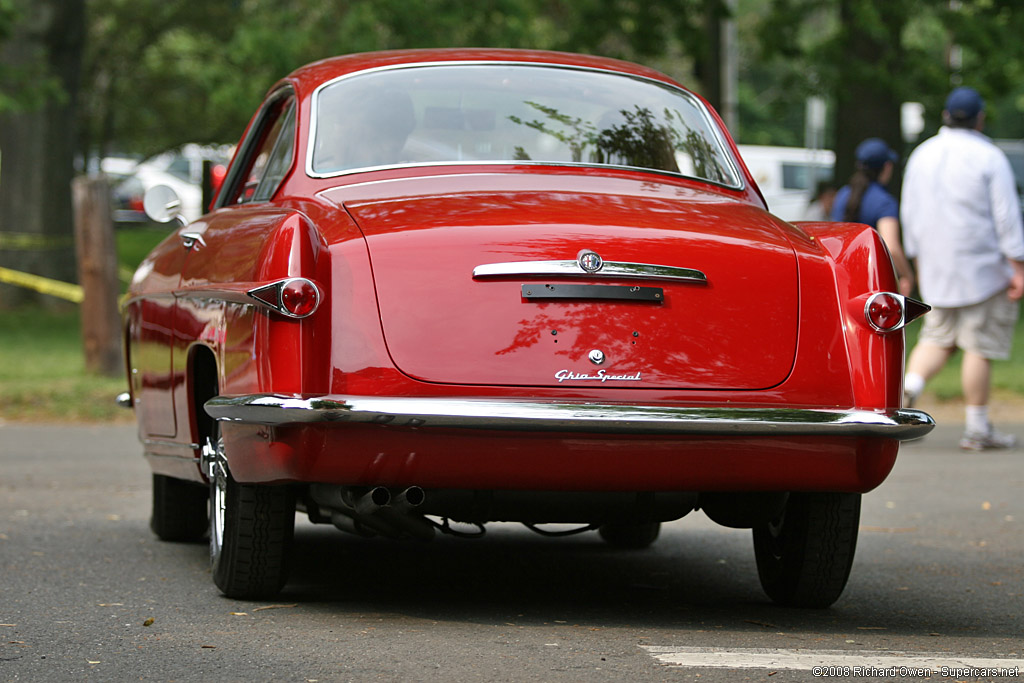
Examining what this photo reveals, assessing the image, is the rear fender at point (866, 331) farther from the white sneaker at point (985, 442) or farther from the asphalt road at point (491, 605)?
the white sneaker at point (985, 442)

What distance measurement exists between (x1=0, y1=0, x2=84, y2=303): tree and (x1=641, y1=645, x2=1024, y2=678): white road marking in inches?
675

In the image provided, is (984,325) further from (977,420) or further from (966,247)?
(977,420)

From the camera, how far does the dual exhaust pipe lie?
15.1ft

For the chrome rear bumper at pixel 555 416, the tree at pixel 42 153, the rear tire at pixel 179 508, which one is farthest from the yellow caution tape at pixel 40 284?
the chrome rear bumper at pixel 555 416

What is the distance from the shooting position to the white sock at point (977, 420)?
10094 mm

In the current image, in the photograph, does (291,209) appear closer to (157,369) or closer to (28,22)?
(157,369)

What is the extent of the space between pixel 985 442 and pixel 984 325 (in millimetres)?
789

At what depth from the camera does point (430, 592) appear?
5.36m

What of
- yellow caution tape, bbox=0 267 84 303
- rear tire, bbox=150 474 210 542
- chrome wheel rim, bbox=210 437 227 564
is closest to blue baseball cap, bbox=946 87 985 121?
rear tire, bbox=150 474 210 542

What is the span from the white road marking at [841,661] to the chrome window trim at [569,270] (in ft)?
3.22

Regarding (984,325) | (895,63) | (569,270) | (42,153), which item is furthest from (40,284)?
(569,270)

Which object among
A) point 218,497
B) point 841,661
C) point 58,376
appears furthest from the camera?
point 58,376

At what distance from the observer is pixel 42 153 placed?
70.1ft

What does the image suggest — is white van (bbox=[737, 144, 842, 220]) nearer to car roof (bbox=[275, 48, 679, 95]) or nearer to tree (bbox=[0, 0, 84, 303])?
tree (bbox=[0, 0, 84, 303])
